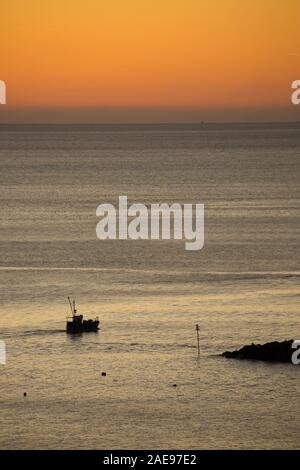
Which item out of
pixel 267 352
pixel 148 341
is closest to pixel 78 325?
pixel 148 341

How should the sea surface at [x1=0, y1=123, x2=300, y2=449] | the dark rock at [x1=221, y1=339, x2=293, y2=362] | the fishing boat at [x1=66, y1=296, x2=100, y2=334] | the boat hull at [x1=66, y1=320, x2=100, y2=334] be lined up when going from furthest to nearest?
the boat hull at [x1=66, y1=320, x2=100, y2=334] → the fishing boat at [x1=66, y1=296, x2=100, y2=334] → the dark rock at [x1=221, y1=339, x2=293, y2=362] → the sea surface at [x1=0, y1=123, x2=300, y2=449]

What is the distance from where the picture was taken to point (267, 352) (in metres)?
75.7

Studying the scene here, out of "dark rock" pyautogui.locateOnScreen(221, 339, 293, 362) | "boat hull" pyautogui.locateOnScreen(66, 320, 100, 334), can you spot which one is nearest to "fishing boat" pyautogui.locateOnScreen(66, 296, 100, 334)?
"boat hull" pyautogui.locateOnScreen(66, 320, 100, 334)

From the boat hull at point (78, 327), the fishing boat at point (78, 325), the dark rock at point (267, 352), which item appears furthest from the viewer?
the boat hull at point (78, 327)

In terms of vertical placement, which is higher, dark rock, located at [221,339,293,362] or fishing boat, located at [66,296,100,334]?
fishing boat, located at [66,296,100,334]

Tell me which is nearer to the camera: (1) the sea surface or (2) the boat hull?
(1) the sea surface

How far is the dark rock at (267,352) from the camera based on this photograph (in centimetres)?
7538

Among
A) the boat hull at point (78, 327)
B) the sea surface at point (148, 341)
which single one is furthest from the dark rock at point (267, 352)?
the boat hull at point (78, 327)

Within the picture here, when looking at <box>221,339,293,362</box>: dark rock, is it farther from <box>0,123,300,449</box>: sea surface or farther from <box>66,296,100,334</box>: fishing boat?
<box>66,296,100,334</box>: fishing boat

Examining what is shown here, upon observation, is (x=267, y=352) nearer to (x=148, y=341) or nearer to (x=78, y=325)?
(x=148, y=341)

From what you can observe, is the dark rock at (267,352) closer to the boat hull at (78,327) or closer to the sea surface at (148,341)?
the sea surface at (148,341)

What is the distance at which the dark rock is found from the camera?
75375 mm
